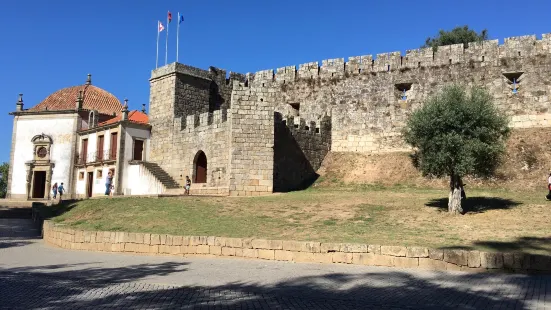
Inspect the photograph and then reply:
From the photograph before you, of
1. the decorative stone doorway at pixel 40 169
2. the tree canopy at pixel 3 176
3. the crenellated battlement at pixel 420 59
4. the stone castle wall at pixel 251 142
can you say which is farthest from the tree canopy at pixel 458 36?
the tree canopy at pixel 3 176

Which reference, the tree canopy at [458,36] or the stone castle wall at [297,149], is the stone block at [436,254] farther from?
the tree canopy at [458,36]

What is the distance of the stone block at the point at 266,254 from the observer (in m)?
10.1

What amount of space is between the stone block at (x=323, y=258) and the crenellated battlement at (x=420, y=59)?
15.6 metres

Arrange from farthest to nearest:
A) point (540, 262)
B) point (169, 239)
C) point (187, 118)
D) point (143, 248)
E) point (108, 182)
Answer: point (108, 182)
point (187, 118)
point (143, 248)
point (169, 239)
point (540, 262)

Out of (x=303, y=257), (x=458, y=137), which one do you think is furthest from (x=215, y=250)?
(x=458, y=137)

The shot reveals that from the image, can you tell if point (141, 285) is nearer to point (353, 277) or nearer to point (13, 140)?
point (353, 277)

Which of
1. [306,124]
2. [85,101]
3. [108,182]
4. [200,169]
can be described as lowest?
[108,182]

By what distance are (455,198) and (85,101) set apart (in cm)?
2781

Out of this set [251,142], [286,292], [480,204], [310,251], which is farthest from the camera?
[251,142]

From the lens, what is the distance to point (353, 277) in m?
8.02

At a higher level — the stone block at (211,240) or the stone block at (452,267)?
the stone block at (211,240)

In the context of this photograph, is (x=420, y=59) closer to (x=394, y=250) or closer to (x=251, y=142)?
(x=251, y=142)

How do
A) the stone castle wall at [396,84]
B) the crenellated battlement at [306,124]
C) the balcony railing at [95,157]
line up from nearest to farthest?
the stone castle wall at [396,84] → the crenellated battlement at [306,124] → the balcony railing at [95,157]

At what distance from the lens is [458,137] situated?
1319 centimetres
